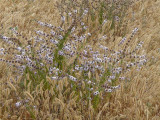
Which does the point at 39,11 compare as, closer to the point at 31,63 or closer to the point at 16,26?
the point at 16,26

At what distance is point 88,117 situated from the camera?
2088 millimetres

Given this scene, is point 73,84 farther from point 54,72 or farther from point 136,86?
point 136,86

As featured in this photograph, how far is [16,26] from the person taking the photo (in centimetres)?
350

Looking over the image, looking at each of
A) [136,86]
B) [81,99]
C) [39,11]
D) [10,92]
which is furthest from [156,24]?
[10,92]

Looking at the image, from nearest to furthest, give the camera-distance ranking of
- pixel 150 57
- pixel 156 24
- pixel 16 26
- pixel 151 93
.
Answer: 1. pixel 151 93
2. pixel 150 57
3. pixel 16 26
4. pixel 156 24

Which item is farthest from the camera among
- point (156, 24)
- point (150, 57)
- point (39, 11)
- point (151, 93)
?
point (39, 11)

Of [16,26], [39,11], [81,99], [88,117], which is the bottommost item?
[88,117]

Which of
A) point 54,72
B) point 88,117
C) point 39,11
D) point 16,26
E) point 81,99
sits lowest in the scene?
point 88,117

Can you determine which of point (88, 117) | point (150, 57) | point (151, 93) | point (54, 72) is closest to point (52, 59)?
point (54, 72)

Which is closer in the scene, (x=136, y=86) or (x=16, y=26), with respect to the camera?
(x=136, y=86)

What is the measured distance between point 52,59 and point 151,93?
1031mm

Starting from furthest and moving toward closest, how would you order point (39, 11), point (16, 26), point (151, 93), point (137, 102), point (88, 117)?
point (39, 11) → point (16, 26) → point (151, 93) → point (137, 102) → point (88, 117)

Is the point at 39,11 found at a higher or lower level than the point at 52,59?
higher

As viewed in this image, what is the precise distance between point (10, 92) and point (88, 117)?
0.81 metres
